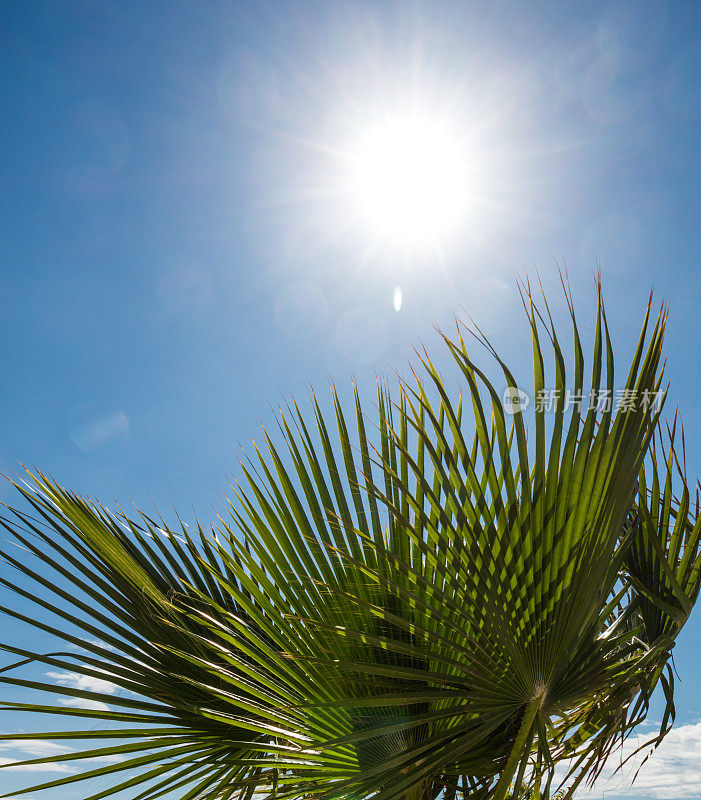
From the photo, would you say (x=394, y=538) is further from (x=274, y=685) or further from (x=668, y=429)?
(x=668, y=429)

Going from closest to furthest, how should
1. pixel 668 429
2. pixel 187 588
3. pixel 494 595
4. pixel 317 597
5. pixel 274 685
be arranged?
1. pixel 494 595
2. pixel 274 685
3. pixel 317 597
4. pixel 668 429
5. pixel 187 588

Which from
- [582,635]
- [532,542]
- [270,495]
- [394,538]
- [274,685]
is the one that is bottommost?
[582,635]

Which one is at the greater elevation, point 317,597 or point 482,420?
point 482,420

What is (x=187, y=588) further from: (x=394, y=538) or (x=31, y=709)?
(x=394, y=538)

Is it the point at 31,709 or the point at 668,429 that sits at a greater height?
the point at 668,429

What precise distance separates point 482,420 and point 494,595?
0.42 metres

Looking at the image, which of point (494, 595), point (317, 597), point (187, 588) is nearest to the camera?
point (494, 595)

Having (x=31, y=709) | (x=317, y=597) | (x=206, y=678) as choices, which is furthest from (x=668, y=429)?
(x=31, y=709)

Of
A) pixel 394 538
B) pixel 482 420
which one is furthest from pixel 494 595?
pixel 394 538

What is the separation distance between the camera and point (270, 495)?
A: 1920 millimetres

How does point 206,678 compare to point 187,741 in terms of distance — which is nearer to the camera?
point 187,741

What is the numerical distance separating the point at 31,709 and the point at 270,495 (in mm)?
854

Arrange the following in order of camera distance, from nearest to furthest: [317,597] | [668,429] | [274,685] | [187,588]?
[274,685], [317,597], [668,429], [187,588]

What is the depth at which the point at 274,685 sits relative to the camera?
1.66 meters
